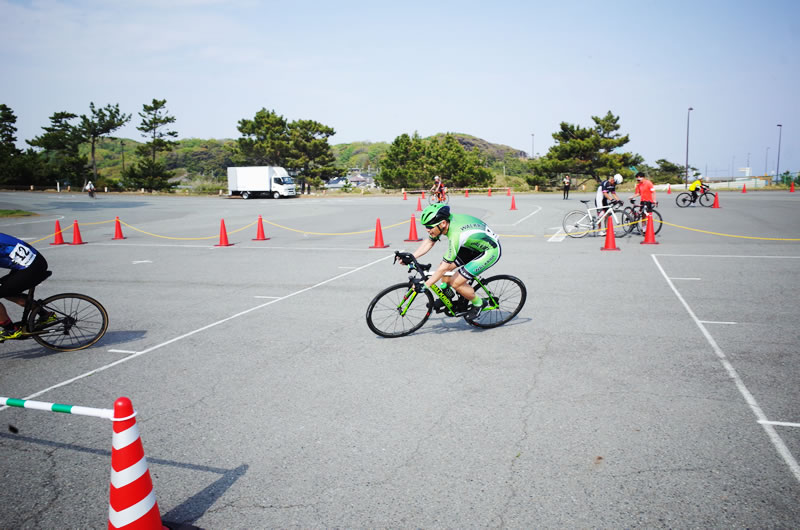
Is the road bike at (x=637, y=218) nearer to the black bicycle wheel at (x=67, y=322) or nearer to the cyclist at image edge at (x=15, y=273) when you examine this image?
the black bicycle wheel at (x=67, y=322)

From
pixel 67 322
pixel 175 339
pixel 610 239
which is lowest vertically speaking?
pixel 175 339

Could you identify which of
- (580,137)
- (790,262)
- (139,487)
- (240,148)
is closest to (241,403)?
(139,487)

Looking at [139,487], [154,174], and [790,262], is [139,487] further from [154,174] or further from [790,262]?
[154,174]

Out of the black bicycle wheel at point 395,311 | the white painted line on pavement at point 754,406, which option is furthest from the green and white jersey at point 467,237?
the white painted line on pavement at point 754,406

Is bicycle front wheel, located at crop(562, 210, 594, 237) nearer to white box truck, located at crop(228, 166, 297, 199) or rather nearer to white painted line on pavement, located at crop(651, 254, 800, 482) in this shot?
white painted line on pavement, located at crop(651, 254, 800, 482)

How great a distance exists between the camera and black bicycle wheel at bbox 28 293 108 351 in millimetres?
→ 6363

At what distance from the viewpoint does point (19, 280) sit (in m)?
6.02

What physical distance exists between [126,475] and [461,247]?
191 inches

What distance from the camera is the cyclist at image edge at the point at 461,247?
21.3ft

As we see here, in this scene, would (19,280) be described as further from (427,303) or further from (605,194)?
(605,194)

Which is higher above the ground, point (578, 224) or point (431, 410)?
point (578, 224)

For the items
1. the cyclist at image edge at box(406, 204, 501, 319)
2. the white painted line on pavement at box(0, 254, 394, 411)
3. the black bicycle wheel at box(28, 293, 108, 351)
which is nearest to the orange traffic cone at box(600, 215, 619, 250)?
the white painted line on pavement at box(0, 254, 394, 411)

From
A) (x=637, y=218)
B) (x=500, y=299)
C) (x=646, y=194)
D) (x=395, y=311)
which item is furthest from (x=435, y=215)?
(x=637, y=218)

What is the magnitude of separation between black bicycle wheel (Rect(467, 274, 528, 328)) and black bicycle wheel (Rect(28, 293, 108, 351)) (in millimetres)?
4933
